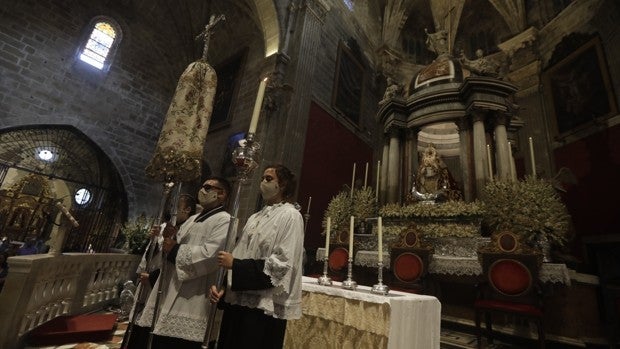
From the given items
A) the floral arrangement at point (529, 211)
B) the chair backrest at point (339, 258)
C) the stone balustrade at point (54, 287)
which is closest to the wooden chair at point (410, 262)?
the chair backrest at point (339, 258)

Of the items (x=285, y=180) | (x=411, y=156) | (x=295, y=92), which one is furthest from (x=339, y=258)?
(x=295, y=92)

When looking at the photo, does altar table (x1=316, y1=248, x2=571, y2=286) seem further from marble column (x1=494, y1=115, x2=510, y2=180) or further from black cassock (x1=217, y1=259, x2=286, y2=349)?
black cassock (x1=217, y1=259, x2=286, y2=349)

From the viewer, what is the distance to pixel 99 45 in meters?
11.0

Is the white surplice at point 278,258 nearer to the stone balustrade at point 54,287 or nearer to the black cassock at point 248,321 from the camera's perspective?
the black cassock at point 248,321

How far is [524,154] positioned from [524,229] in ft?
21.4

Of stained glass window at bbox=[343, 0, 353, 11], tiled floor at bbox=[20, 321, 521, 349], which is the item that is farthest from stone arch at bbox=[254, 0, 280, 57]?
tiled floor at bbox=[20, 321, 521, 349]

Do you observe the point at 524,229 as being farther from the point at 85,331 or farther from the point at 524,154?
the point at 524,154

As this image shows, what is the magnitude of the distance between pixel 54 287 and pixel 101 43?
35.5 feet

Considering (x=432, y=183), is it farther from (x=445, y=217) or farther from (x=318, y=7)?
(x=318, y=7)

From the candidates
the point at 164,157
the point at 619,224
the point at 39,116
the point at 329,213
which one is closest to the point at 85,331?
the point at 164,157

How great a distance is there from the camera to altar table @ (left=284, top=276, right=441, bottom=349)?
2002 mm

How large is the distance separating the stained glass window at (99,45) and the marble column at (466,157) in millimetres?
12137

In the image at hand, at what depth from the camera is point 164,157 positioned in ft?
9.37

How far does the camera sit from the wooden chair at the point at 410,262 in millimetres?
4098
